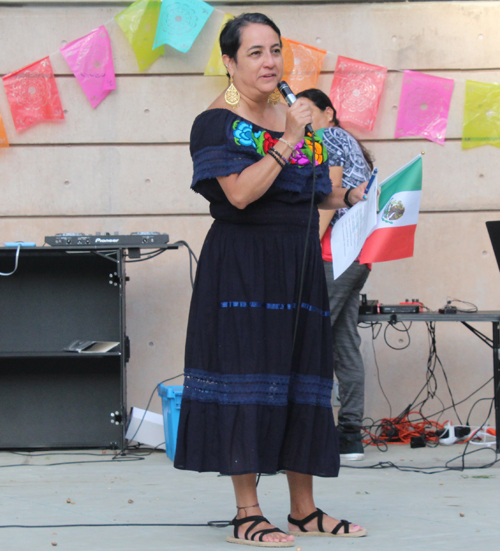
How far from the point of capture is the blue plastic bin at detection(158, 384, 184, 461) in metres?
3.96

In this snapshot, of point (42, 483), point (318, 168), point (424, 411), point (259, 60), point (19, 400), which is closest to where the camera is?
point (259, 60)

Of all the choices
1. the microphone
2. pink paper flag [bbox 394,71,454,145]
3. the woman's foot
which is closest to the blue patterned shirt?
pink paper flag [bbox 394,71,454,145]

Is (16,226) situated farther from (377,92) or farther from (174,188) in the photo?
(377,92)

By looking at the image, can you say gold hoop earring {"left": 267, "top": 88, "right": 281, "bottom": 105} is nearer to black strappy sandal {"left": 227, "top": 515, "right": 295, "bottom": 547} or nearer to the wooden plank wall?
black strappy sandal {"left": 227, "top": 515, "right": 295, "bottom": 547}

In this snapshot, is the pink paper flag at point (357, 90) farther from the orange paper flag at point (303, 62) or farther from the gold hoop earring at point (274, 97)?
the gold hoop earring at point (274, 97)

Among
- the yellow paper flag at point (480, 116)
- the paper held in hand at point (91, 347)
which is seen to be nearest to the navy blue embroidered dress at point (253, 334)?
the paper held in hand at point (91, 347)

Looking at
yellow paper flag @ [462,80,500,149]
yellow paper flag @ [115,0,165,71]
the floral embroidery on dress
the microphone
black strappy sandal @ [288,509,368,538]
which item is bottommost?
black strappy sandal @ [288,509,368,538]

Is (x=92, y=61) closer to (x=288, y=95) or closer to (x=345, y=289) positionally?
(x=345, y=289)

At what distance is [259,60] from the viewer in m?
2.22

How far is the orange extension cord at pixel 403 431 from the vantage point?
447 cm

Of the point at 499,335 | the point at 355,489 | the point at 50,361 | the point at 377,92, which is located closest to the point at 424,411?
the point at 499,335

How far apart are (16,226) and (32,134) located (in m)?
0.66

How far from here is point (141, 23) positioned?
4.84m

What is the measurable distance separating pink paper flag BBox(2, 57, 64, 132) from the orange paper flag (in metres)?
1.65
